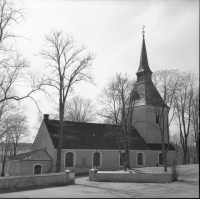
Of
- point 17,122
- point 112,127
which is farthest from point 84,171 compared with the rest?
point 17,122

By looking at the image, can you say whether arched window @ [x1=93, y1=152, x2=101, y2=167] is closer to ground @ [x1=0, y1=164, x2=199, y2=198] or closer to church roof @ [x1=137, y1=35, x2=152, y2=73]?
church roof @ [x1=137, y1=35, x2=152, y2=73]

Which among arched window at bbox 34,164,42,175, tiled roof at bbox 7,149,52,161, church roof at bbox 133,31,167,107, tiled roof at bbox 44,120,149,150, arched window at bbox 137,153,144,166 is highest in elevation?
church roof at bbox 133,31,167,107

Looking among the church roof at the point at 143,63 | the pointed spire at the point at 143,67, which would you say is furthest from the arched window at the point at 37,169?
the church roof at the point at 143,63

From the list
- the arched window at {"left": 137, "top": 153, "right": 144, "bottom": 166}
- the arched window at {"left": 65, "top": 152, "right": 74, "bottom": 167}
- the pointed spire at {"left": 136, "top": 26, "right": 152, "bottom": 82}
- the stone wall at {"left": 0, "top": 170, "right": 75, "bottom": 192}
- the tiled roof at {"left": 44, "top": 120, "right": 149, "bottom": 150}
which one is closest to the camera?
the stone wall at {"left": 0, "top": 170, "right": 75, "bottom": 192}

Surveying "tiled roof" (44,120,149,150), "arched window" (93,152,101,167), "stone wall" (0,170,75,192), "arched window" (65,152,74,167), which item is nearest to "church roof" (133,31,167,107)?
"tiled roof" (44,120,149,150)

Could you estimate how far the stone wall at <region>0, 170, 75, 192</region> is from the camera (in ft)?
51.4

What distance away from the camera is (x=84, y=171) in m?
30.2

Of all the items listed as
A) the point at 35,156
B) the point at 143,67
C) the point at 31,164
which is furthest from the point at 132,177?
the point at 143,67

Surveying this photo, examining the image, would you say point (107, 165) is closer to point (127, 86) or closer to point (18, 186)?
point (127, 86)

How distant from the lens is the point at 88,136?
113ft

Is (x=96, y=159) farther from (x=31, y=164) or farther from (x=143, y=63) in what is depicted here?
(x=143, y=63)

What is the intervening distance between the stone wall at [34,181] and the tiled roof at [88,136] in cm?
1127

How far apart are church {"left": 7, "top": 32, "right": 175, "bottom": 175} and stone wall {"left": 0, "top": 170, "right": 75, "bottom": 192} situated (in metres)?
10.8

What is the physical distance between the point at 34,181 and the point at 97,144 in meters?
17.2
